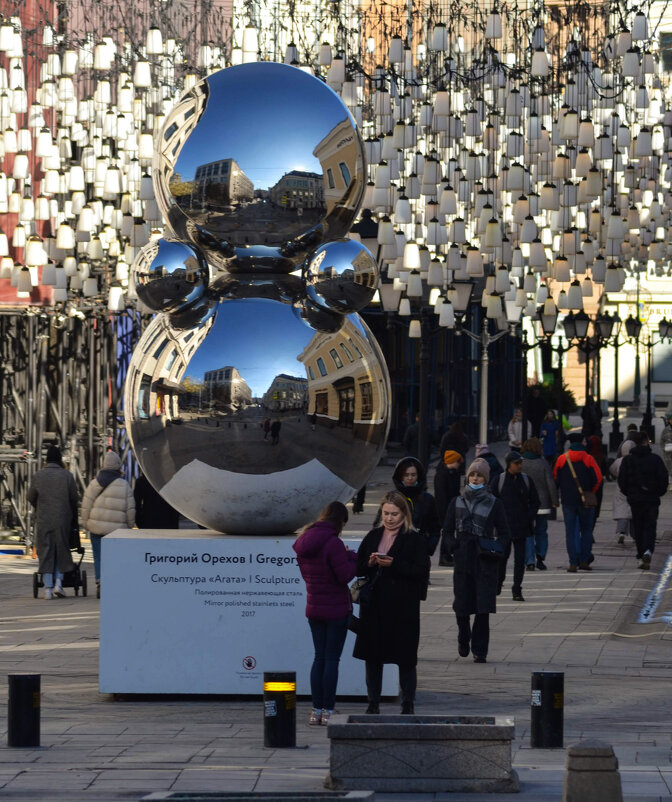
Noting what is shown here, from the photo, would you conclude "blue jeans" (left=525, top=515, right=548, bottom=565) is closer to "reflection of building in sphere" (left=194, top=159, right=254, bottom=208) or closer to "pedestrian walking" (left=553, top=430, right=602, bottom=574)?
"pedestrian walking" (left=553, top=430, right=602, bottom=574)

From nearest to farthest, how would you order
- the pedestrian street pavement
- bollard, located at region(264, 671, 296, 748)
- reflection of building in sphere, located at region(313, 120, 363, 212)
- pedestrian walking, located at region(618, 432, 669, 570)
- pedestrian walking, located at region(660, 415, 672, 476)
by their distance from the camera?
1. the pedestrian street pavement
2. bollard, located at region(264, 671, 296, 748)
3. reflection of building in sphere, located at region(313, 120, 363, 212)
4. pedestrian walking, located at region(618, 432, 669, 570)
5. pedestrian walking, located at region(660, 415, 672, 476)

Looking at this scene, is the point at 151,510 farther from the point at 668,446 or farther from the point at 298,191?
the point at 668,446

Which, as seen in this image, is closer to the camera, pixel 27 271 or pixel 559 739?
pixel 559 739

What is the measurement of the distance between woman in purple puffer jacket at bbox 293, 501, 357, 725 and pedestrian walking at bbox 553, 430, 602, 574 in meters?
11.0

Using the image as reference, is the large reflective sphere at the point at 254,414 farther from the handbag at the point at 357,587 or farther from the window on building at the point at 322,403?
the handbag at the point at 357,587

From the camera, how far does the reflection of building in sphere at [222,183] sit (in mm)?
12250

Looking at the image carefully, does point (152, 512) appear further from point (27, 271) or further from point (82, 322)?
point (82, 322)

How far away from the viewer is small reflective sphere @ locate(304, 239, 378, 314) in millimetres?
12359

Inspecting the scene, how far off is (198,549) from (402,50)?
10.4 m

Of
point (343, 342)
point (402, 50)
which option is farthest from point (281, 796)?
point (402, 50)

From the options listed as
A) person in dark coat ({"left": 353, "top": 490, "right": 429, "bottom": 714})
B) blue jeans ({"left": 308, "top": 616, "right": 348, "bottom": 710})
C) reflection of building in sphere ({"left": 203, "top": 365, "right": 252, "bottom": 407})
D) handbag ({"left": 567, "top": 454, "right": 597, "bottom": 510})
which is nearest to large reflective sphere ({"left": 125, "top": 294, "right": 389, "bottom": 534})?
reflection of building in sphere ({"left": 203, "top": 365, "right": 252, "bottom": 407})

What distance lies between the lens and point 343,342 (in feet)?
40.9

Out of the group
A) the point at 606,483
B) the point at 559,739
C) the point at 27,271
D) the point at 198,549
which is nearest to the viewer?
the point at 559,739

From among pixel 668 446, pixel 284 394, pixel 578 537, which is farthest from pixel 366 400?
pixel 668 446
